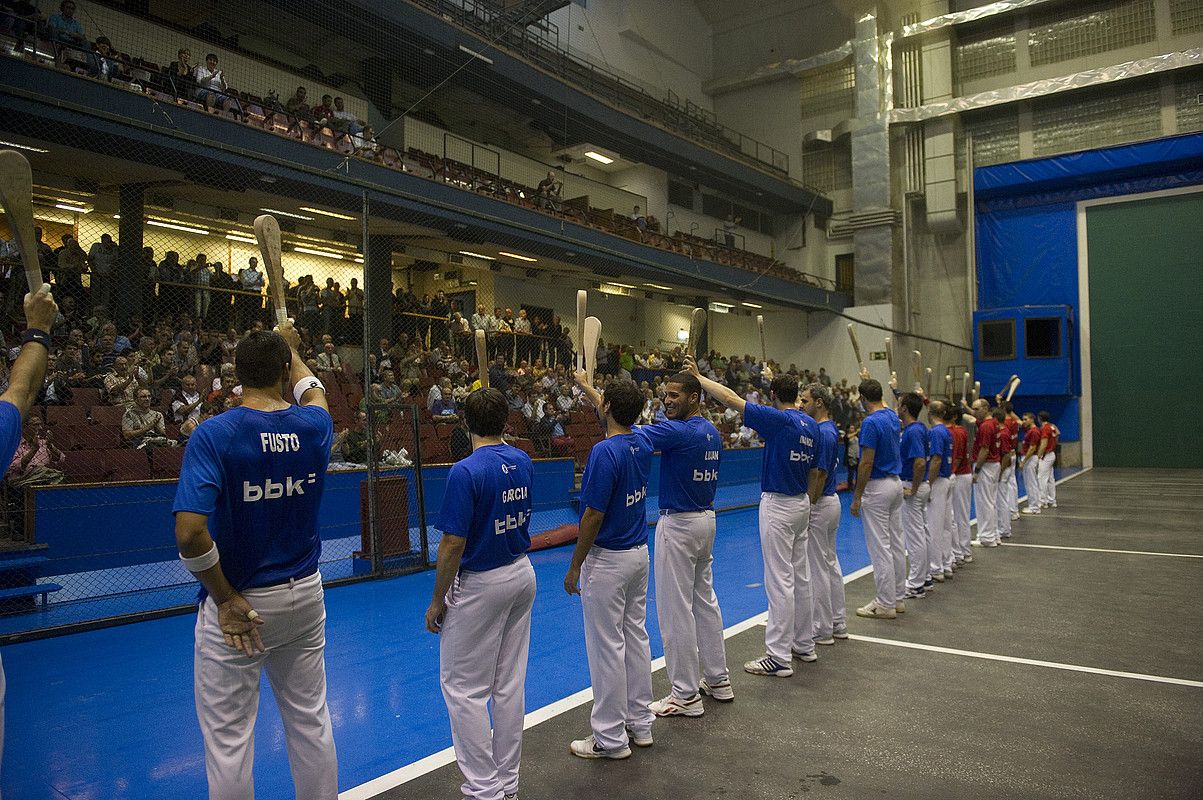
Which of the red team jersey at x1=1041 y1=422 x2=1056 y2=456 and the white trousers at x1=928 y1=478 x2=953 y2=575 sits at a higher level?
the red team jersey at x1=1041 y1=422 x2=1056 y2=456

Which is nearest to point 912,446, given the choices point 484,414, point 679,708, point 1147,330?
point 679,708

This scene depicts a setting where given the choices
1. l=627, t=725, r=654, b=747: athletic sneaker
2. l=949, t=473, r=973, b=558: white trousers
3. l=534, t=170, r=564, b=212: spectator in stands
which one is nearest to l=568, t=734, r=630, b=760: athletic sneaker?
l=627, t=725, r=654, b=747: athletic sneaker

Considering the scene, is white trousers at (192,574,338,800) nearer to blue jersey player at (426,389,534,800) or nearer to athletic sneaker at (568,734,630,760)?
blue jersey player at (426,389,534,800)

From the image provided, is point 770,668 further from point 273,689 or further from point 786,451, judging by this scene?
point 273,689

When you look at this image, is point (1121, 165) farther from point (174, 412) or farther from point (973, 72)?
point (174, 412)

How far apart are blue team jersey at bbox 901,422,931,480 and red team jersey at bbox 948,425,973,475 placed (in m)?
1.78

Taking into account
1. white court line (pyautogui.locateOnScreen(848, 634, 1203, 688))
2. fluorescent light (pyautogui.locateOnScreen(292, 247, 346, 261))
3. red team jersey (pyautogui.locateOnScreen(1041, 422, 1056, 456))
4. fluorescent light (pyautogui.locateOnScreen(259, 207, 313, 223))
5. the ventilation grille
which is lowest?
white court line (pyautogui.locateOnScreen(848, 634, 1203, 688))

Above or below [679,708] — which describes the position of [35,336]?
above

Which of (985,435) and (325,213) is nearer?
(985,435)

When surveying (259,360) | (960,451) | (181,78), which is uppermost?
(181,78)

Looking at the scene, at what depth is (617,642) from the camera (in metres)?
4.08

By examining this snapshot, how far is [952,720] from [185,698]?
496cm

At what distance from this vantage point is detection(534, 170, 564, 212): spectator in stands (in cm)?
2109

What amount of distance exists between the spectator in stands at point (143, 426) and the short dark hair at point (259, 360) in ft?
25.7
